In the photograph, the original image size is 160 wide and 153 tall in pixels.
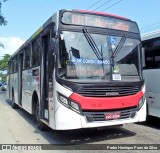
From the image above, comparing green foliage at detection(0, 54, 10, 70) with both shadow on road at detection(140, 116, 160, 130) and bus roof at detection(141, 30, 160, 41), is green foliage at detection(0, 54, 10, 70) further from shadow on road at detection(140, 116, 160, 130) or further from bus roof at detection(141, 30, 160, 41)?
bus roof at detection(141, 30, 160, 41)

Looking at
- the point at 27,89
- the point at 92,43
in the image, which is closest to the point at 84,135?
the point at 92,43

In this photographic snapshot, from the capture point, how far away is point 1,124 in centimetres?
1126

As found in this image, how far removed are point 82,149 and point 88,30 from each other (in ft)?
9.76

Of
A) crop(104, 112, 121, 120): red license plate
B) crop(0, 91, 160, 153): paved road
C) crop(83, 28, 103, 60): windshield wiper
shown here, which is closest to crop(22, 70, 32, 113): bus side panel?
crop(0, 91, 160, 153): paved road

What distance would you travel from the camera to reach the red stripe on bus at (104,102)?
7.35 metres

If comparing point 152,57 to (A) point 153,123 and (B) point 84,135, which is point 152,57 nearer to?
(A) point 153,123

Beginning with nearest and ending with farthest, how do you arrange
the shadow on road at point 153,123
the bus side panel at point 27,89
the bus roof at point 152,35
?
1. the bus roof at point 152,35
2. the shadow on road at point 153,123
3. the bus side panel at point 27,89

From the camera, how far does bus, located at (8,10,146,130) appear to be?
7379 millimetres

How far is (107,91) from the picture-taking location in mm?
7652

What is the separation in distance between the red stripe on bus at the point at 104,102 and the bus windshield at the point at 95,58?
46cm

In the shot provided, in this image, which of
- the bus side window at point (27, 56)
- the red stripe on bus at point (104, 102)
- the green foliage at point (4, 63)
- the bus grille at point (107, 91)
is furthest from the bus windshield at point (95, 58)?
the green foliage at point (4, 63)

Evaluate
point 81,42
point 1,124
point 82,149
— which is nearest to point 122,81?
point 81,42

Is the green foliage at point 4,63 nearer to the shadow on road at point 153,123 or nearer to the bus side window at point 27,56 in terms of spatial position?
the bus side window at point 27,56

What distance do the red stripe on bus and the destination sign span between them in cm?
189
